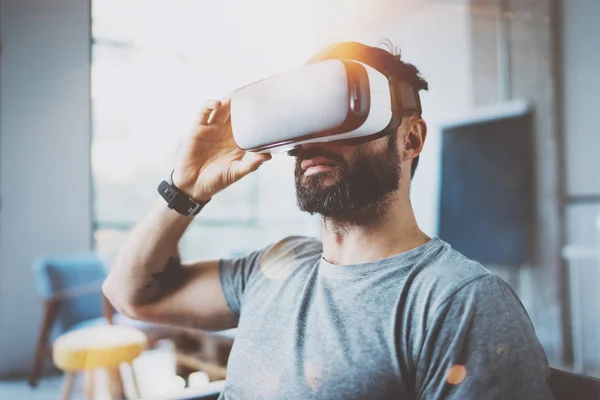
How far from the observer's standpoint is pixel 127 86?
9.66 ft

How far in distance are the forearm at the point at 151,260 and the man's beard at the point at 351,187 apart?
0.92 ft

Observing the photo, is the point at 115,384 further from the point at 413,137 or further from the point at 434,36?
the point at 434,36

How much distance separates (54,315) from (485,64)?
8.11ft

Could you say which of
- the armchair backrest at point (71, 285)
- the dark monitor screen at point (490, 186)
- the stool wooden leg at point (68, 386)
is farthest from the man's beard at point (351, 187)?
the dark monitor screen at point (490, 186)

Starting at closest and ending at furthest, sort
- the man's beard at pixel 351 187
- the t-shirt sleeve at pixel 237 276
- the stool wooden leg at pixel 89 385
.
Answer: the man's beard at pixel 351 187 → the t-shirt sleeve at pixel 237 276 → the stool wooden leg at pixel 89 385

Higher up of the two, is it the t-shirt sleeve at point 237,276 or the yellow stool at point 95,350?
the t-shirt sleeve at point 237,276

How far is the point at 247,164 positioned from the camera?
909 millimetres

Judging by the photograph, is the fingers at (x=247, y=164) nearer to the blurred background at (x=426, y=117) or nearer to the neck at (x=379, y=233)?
the neck at (x=379, y=233)

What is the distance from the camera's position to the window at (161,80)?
7.39 feet

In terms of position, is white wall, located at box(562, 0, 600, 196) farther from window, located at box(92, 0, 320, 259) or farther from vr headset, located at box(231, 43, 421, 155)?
vr headset, located at box(231, 43, 421, 155)

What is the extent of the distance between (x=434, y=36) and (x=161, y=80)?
1570 mm

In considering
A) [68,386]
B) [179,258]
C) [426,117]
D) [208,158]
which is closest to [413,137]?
[208,158]

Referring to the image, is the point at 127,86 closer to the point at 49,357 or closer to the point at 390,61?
the point at 49,357

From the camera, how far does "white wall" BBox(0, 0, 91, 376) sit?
1.60m
